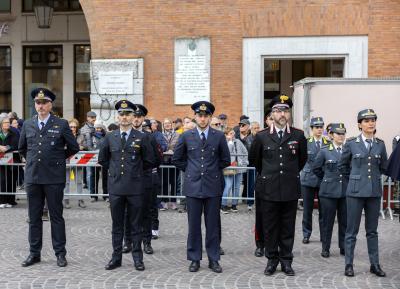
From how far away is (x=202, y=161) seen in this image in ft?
26.4

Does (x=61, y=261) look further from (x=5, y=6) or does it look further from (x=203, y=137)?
(x=5, y=6)

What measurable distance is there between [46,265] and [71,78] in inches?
611

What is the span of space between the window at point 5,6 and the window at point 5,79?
1354mm

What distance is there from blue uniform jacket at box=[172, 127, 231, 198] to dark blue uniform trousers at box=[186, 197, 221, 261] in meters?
0.13

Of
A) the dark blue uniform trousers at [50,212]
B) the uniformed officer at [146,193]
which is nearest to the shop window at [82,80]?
the uniformed officer at [146,193]

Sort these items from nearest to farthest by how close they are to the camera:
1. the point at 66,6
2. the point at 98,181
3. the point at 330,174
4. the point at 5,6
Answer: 1. the point at 330,174
2. the point at 98,181
3. the point at 66,6
4. the point at 5,6

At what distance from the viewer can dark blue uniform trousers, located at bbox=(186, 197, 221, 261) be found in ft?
26.2

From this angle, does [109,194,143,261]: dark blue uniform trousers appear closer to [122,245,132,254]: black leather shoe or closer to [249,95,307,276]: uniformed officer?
[122,245,132,254]: black leather shoe

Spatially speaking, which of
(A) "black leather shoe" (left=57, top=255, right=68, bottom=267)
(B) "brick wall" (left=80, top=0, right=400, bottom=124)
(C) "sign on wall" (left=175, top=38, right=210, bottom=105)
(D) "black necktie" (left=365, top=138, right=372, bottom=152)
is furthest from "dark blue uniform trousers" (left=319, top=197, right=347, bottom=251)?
(C) "sign on wall" (left=175, top=38, right=210, bottom=105)

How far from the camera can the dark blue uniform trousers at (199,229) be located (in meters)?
7.99

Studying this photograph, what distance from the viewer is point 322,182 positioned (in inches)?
358

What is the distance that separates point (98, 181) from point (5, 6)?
12277 millimetres

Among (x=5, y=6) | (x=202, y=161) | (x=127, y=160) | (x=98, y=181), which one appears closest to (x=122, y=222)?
(x=127, y=160)

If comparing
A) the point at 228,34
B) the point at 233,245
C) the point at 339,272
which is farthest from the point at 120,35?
the point at 339,272
